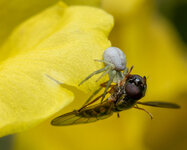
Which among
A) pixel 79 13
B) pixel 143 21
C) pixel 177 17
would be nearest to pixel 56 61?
pixel 79 13

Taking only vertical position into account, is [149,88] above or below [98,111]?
below

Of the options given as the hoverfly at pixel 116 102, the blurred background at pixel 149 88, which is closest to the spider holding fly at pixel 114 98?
the hoverfly at pixel 116 102

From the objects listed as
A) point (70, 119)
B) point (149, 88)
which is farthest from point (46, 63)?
point (149, 88)

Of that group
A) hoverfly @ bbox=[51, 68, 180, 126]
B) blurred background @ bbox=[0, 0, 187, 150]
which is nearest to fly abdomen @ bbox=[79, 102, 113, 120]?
hoverfly @ bbox=[51, 68, 180, 126]

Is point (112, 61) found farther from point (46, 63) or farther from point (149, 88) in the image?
point (149, 88)

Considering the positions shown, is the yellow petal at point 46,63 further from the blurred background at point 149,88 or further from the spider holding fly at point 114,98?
the blurred background at point 149,88
